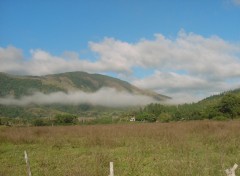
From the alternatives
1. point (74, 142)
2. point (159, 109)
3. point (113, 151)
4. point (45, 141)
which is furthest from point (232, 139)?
point (159, 109)

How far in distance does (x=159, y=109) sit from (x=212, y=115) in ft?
178

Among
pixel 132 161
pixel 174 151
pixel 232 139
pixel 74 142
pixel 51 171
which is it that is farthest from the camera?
pixel 74 142

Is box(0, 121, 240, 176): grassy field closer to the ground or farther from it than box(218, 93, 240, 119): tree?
closer to the ground

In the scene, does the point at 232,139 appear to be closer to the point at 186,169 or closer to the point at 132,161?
the point at 132,161

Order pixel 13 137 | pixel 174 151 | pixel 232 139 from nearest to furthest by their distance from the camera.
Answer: pixel 174 151 → pixel 232 139 → pixel 13 137

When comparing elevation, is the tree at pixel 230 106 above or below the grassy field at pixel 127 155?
above

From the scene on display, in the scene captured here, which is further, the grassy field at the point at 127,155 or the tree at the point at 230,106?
the tree at the point at 230,106

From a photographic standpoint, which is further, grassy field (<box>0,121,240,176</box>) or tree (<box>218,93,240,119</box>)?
tree (<box>218,93,240,119</box>)

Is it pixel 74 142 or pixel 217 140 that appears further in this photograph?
pixel 74 142

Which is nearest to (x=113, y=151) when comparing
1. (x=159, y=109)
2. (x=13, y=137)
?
(x=13, y=137)

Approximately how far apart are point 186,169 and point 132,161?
3.23 metres

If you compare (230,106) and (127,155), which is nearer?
(127,155)

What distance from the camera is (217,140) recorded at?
17.7 m

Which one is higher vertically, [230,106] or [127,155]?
[230,106]
